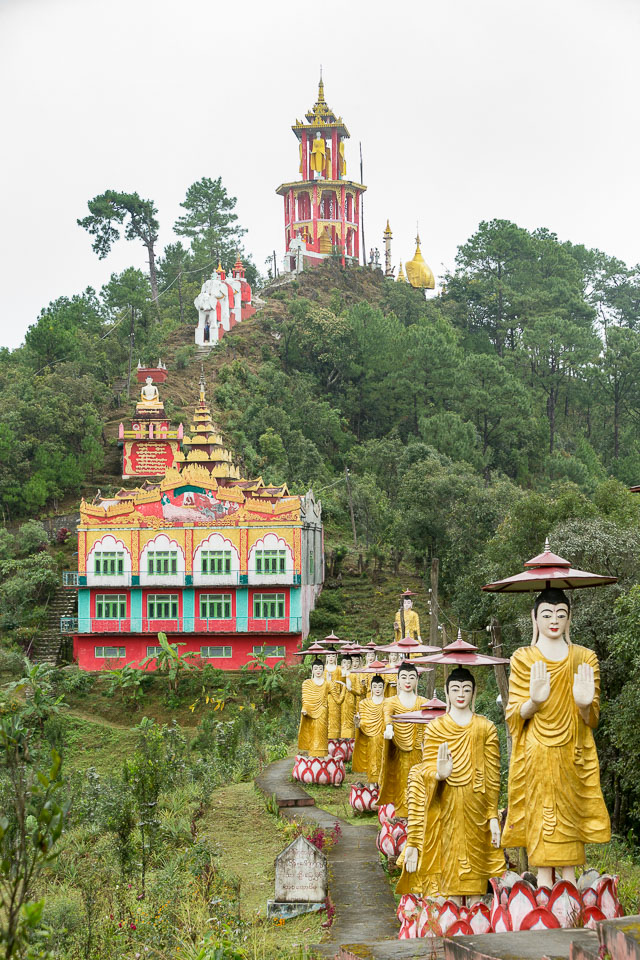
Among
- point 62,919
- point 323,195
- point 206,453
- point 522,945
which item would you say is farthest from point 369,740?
point 323,195

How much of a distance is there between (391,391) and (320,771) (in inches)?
1475

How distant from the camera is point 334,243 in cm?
6956

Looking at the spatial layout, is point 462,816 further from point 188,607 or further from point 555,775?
point 188,607

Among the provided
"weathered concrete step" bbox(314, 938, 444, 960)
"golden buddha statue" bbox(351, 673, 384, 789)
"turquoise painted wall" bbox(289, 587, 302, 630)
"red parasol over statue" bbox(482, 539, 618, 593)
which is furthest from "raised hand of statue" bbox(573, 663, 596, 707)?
"turquoise painted wall" bbox(289, 587, 302, 630)

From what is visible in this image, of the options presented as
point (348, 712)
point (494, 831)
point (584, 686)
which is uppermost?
point (584, 686)

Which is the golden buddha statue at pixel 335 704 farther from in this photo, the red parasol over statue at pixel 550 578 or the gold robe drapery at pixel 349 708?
the red parasol over statue at pixel 550 578

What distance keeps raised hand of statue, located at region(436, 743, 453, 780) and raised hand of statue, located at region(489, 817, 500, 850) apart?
1.75ft

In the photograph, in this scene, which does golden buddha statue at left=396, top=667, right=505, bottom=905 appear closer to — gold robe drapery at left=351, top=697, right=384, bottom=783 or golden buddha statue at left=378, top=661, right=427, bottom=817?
golden buddha statue at left=378, top=661, right=427, bottom=817

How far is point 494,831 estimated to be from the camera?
970 centimetres

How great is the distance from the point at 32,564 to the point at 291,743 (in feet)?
52.2

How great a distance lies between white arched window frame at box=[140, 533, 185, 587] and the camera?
34.9 metres

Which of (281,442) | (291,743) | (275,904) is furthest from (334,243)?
(275,904)

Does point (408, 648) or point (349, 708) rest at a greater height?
point (408, 648)

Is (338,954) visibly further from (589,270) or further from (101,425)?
(589,270)
